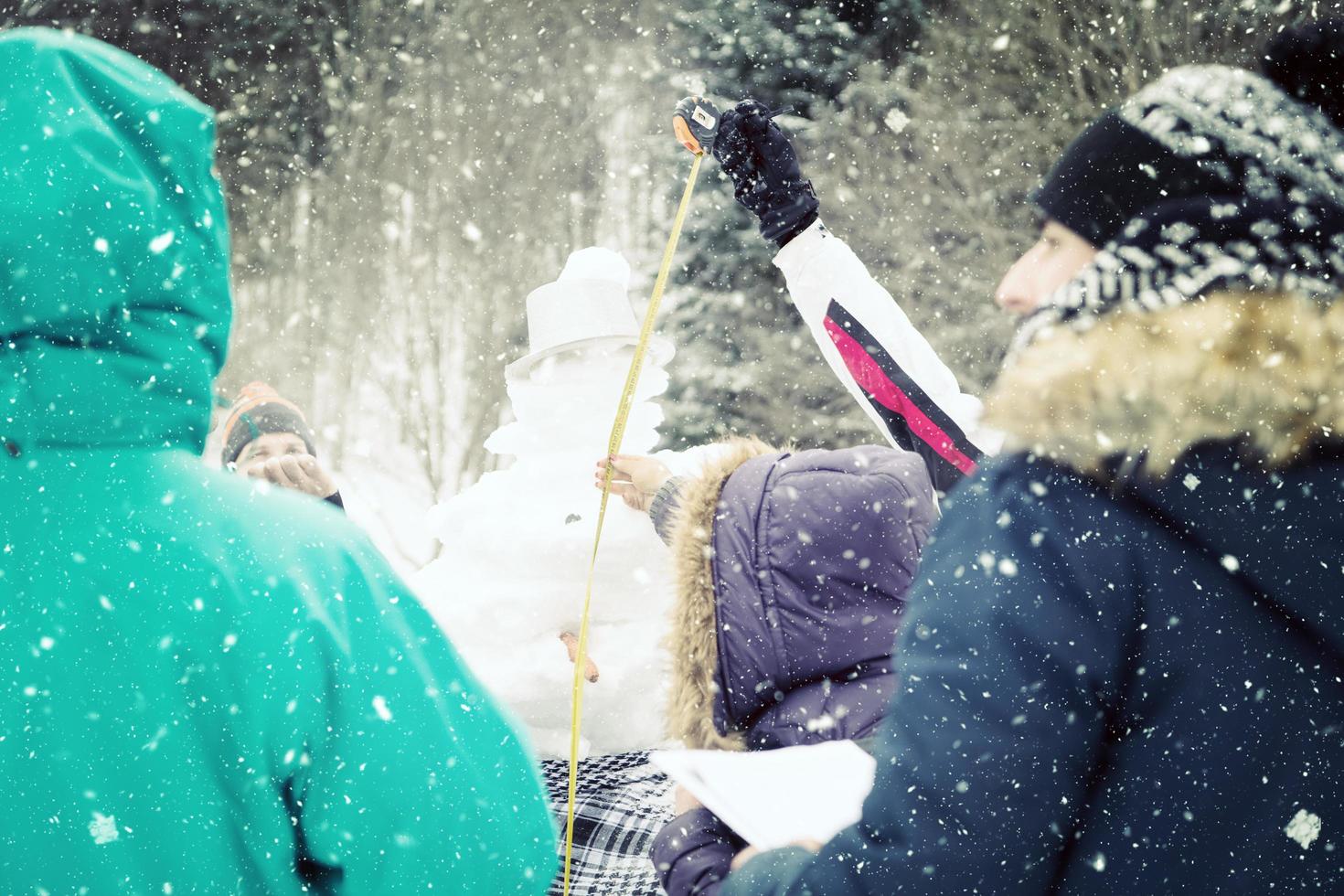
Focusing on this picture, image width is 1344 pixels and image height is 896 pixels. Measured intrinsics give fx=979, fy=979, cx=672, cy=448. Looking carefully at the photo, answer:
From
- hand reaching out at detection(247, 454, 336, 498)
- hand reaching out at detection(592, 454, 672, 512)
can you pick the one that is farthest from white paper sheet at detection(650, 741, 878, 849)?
hand reaching out at detection(247, 454, 336, 498)

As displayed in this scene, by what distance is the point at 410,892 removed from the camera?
95cm

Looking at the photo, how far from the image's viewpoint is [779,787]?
3.78ft

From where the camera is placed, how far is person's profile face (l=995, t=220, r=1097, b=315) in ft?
3.11

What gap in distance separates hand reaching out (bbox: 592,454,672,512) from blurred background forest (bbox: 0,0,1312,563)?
245 centimetres

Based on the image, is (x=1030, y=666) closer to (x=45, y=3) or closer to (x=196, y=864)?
(x=196, y=864)

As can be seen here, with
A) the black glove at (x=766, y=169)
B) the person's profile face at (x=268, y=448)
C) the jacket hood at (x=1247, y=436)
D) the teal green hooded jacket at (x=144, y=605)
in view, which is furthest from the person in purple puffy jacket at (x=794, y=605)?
the person's profile face at (x=268, y=448)

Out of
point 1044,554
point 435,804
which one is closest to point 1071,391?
point 1044,554

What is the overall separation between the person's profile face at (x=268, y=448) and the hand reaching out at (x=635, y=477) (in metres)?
0.90

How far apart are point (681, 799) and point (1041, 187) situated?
90 centimetres

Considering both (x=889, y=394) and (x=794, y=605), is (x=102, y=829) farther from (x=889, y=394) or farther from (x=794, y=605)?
(x=889, y=394)

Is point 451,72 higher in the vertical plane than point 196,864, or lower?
higher

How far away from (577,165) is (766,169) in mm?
4968

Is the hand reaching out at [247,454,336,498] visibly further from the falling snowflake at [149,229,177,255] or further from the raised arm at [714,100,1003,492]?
the falling snowflake at [149,229,177,255]

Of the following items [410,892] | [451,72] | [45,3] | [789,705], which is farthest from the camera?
[451,72]
